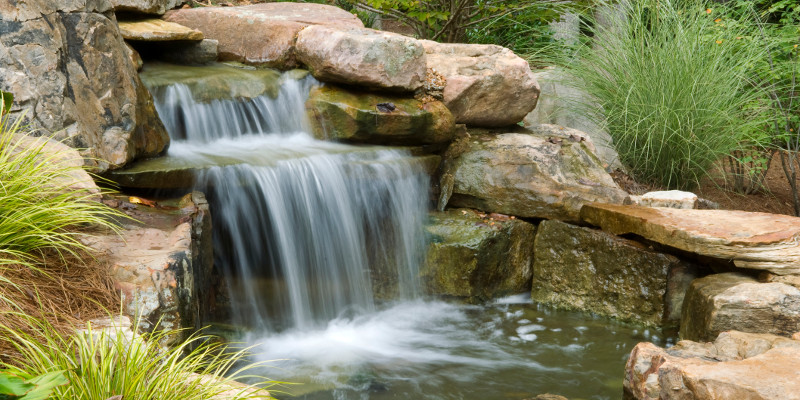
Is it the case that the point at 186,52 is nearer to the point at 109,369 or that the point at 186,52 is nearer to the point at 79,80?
the point at 79,80

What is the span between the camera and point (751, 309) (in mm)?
4016

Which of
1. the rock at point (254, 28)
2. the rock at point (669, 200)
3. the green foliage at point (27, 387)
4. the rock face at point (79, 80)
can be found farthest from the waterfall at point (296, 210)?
the green foliage at point (27, 387)

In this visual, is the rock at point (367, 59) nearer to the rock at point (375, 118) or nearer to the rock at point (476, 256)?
the rock at point (375, 118)

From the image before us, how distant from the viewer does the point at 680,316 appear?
495cm

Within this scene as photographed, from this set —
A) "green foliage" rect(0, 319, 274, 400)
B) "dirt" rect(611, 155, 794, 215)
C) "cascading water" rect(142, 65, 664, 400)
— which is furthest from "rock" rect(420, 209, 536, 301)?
"green foliage" rect(0, 319, 274, 400)

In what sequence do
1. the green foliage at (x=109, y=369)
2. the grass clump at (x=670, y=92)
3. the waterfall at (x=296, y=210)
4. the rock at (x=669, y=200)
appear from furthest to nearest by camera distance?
the grass clump at (x=670, y=92) < the rock at (x=669, y=200) < the waterfall at (x=296, y=210) < the green foliage at (x=109, y=369)

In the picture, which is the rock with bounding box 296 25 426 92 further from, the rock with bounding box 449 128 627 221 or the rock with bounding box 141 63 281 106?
the rock with bounding box 449 128 627 221

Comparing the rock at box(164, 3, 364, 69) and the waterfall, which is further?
the rock at box(164, 3, 364, 69)

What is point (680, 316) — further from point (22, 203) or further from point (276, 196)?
point (22, 203)

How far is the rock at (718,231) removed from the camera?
4.33 meters

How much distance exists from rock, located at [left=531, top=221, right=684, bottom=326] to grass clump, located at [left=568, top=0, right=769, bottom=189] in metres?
1.29

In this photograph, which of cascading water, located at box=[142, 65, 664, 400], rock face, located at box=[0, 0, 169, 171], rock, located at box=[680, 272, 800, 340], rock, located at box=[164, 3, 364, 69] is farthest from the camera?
rock, located at box=[164, 3, 364, 69]

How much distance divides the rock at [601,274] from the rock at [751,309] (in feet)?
2.29

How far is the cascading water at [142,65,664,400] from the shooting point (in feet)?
13.5
